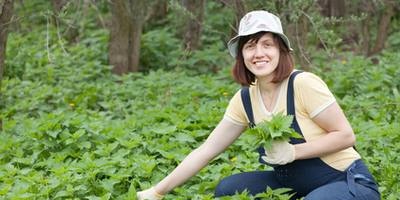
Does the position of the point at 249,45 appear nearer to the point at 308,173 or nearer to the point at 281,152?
the point at 281,152

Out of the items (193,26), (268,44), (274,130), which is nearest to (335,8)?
(193,26)

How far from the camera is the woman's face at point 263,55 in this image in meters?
3.48

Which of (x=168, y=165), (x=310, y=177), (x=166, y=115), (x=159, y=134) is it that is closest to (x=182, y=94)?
(x=166, y=115)

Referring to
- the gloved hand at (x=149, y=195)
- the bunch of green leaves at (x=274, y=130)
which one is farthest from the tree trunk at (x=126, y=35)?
the bunch of green leaves at (x=274, y=130)

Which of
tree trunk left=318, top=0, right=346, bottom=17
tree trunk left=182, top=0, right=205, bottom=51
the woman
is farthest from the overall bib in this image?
tree trunk left=318, top=0, right=346, bottom=17

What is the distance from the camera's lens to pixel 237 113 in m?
3.73

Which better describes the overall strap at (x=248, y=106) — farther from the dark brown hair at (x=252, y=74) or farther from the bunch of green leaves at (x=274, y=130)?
the bunch of green leaves at (x=274, y=130)

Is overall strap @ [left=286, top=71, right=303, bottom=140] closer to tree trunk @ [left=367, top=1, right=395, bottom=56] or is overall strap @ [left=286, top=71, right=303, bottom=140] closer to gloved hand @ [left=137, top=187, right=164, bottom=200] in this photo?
gloved hand @ [left=137, top=187, right=164, bottom=200]

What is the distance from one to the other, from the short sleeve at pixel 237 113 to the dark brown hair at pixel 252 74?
106mm

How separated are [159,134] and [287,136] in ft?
6.37

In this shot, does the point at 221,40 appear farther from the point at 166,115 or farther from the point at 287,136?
the point at 287,136

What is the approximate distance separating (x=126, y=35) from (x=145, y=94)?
5.00 feet

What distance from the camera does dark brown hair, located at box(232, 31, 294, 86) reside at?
3.47 m

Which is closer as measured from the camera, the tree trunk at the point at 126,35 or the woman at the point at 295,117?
the woman at the point at 295,117
